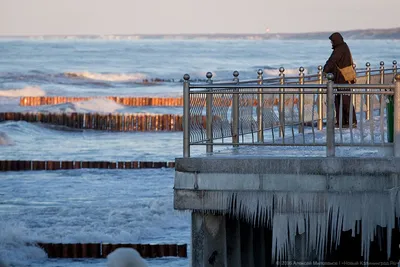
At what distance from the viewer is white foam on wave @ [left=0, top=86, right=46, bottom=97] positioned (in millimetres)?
69206

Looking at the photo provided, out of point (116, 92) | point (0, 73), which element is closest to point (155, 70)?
point (0, 73)

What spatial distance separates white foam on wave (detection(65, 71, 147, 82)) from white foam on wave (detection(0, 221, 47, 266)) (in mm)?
72591

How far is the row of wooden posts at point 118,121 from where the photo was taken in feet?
144

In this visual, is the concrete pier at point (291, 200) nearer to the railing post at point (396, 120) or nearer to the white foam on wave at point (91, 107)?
the railing post at point (396, 120)

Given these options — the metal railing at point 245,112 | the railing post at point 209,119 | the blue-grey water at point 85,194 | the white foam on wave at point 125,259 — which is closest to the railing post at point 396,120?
the metal railing at point 245,112

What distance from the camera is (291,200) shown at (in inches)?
488

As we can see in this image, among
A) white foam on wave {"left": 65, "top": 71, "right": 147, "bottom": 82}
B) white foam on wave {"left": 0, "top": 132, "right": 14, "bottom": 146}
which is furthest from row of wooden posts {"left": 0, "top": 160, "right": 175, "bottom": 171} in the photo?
white foam on wave {"left": 65, "top": 71, "right": 147, "bottom": 82}

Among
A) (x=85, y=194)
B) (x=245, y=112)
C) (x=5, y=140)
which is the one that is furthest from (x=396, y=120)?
(x=5, y=140)

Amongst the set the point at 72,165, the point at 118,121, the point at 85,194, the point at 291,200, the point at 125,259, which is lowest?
the point at 85,194

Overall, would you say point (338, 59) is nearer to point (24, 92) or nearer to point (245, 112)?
point (245, 112)

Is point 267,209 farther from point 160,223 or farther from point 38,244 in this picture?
point 160,223

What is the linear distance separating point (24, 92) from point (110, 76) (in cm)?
2391

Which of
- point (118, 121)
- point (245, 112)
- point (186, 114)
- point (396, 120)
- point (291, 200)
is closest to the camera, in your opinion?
point (291, 200)

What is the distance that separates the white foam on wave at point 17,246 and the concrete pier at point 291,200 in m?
5.39
